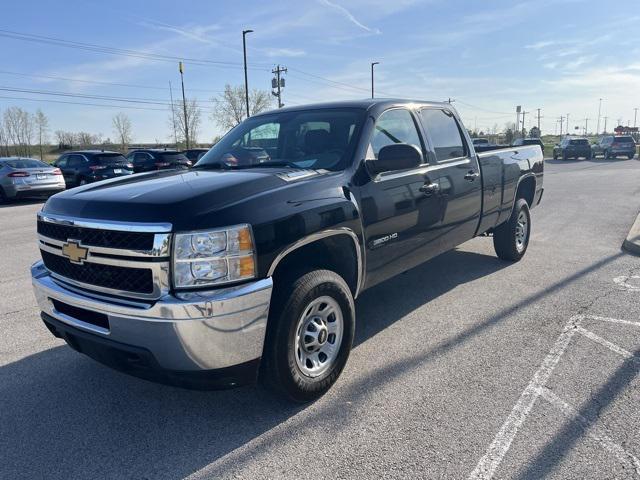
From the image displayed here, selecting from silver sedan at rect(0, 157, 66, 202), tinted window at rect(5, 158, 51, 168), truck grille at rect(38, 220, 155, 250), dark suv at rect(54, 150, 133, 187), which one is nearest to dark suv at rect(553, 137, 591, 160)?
dark suv at rect(54, 150, 133, 187)

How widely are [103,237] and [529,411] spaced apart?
110 inches

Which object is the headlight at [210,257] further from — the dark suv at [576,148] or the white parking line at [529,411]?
the dark suv at [576,148]

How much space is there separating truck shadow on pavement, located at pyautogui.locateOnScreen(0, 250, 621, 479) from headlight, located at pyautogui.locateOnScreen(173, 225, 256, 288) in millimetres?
986

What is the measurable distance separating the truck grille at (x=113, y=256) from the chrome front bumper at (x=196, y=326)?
9 cm

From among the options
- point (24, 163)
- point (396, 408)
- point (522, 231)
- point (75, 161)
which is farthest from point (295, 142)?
point (75, 161)

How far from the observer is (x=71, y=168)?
18.9 m

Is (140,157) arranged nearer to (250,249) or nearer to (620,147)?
(250,249)

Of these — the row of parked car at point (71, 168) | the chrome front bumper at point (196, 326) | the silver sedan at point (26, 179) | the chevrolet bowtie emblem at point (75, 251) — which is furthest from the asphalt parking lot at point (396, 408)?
the silver sedan at point (26, 179)

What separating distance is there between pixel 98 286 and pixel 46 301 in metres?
0.64

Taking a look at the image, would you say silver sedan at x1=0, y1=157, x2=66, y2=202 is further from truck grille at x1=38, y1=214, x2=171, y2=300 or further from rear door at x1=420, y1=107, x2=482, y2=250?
rear door at x1=420, y1=107, x2=482, y2=250

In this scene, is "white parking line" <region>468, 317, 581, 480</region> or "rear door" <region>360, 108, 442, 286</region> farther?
"rear door" <region>360, 108, 442, 286</region>

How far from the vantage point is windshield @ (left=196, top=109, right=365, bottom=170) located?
3.81m

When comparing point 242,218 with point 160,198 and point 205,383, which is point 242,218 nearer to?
point 160,198

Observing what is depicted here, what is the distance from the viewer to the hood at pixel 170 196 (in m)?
2.65
